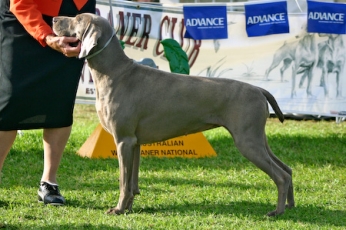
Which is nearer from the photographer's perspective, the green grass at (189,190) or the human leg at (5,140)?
the green grass at (189,190)

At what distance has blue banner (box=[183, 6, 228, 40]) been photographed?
9133 mm

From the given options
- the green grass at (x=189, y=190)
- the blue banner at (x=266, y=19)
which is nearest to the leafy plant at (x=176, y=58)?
the green grass at (x=189, y=190)

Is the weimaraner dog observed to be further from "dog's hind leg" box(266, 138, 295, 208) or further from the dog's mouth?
"dog's hind leg" box(266, 138, 295, 208)

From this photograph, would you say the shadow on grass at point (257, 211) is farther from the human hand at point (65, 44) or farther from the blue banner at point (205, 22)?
the blue banner at point (205, 22)

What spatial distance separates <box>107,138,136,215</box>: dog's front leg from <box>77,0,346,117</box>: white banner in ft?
13.7

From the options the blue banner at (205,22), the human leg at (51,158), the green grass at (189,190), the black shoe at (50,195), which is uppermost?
the blue banner at (205,22)

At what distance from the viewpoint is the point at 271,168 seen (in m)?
5.08

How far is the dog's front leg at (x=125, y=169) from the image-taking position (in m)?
5.04

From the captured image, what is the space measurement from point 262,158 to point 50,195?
174 cm

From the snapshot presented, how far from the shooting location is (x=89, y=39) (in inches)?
192

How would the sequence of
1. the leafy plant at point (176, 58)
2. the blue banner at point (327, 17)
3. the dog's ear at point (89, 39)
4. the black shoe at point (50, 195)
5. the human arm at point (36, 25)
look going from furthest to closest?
the blue banner at point (327, 17), the leafy plant at point (176, 58), the black shoe at point (50, 195), the human arm at point (36, 25), the dog's ear at point (89, 39)

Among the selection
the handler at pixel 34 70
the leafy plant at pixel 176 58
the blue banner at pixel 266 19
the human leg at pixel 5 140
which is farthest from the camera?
the blue banner at pixel 266 19

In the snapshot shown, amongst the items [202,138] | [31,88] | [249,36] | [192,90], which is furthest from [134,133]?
[249,36]

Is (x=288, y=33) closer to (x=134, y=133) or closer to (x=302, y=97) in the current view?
(x=302, y=97)
